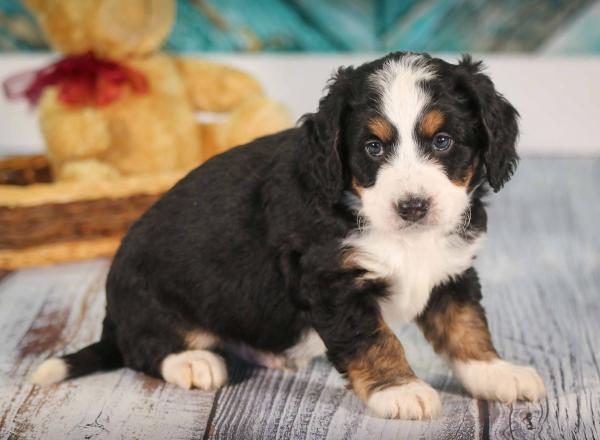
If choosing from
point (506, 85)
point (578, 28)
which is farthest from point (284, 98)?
point (578, 28)

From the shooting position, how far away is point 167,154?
5.46m

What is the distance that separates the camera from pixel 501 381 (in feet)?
10.2

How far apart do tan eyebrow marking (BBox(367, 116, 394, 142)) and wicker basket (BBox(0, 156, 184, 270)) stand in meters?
2.11

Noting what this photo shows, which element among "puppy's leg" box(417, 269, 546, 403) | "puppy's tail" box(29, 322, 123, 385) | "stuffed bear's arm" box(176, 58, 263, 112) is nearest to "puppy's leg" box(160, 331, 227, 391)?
"puppy's tail" box(29, 322, 123, 385)

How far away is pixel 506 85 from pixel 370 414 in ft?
15.4

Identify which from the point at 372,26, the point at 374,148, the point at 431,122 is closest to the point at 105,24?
the point at 372,26

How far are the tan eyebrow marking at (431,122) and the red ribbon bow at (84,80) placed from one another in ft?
9.13

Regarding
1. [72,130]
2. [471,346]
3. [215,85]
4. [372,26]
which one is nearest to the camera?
[471,346]

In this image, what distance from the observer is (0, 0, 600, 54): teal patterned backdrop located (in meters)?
6.84

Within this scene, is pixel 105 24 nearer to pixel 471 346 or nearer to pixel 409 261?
pixel 409 261

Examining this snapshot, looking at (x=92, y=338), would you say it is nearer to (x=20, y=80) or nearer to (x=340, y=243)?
(x=340, y=243)

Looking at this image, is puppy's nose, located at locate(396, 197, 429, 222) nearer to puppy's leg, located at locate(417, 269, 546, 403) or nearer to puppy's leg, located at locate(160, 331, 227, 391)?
puppy's leg, located at locate(417, 269, 546, 403)

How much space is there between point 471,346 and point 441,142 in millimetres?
740

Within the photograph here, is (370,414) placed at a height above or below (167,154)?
above
